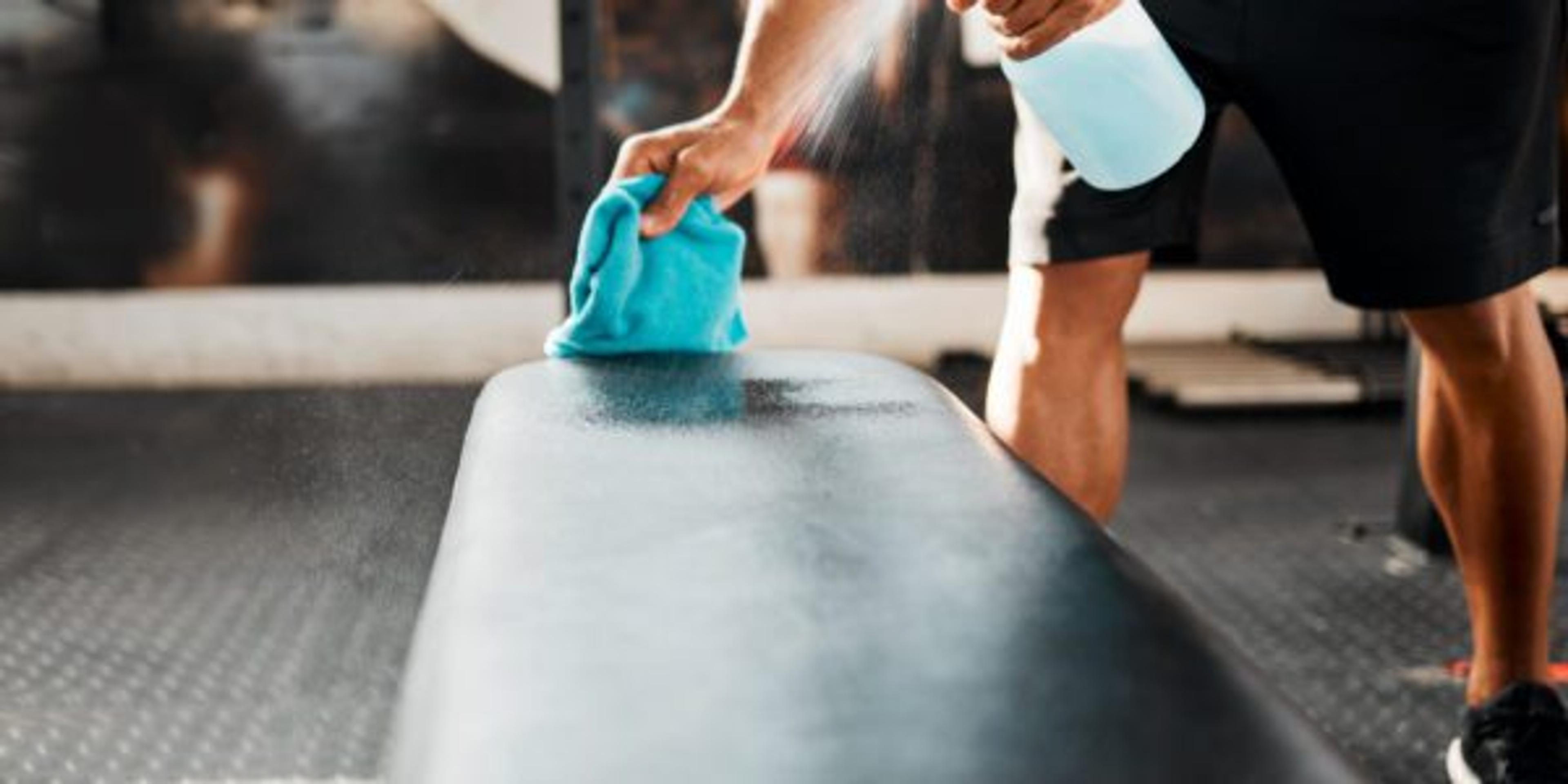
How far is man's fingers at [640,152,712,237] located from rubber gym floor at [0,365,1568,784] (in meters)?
0.31

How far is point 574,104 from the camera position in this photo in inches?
53.9

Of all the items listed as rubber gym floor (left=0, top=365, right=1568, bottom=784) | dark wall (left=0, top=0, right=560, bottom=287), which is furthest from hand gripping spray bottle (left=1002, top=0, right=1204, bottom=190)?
dark wall (left=0, top=0, right=560, bottom=287)

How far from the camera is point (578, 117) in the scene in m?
1.37

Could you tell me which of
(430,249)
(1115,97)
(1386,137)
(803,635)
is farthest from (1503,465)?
(430,249)

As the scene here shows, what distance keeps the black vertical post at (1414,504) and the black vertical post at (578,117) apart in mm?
962

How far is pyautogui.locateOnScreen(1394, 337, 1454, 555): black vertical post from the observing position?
1.78 meters

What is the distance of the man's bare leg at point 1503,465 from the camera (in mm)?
1126

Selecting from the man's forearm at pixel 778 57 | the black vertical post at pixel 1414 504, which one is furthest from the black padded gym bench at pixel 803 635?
the black vertical post at pixel 1414 504

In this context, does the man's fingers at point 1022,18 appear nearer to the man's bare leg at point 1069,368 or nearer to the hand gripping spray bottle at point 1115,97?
the hand gripping spray bottle at point 1115,97

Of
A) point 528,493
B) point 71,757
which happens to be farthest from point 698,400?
point 71,757

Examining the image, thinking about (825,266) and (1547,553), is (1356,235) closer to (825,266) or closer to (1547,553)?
(1547,553)

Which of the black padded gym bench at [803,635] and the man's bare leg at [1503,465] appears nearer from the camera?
the black padded gym bench at [803,635]

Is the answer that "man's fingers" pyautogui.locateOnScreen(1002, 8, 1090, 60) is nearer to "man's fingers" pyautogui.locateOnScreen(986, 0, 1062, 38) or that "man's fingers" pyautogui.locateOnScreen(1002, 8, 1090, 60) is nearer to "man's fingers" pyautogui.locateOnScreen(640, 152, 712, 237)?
"man's fingers" pyautogui.locateOnScreen(986, 0, 1062, 38)

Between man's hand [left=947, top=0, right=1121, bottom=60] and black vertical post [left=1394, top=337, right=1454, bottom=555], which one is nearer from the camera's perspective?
man's hand [left=947, top=0, right=1121, bottom=60]
